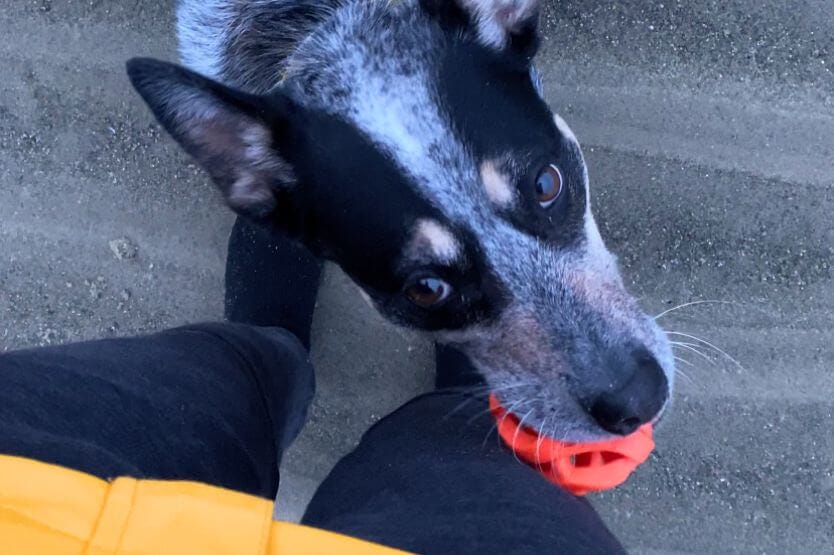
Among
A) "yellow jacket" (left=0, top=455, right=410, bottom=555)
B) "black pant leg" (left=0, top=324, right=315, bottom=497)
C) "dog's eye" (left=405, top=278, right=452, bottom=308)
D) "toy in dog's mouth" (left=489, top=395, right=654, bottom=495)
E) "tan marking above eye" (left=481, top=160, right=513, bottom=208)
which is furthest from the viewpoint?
"toy in dog's mouth" (left=489, top=395, right=654, bottom=495)

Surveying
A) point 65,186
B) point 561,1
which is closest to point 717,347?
point 561,1

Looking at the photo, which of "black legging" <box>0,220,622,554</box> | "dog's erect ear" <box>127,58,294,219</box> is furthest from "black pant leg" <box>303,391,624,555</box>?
"dog's erect ear" <box>127,58,294,219</box>

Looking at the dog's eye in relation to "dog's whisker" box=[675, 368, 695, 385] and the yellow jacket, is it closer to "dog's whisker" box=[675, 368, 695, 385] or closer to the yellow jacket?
the yellow jacket

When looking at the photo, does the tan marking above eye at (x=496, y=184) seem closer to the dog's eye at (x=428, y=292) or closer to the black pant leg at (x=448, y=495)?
the dog's eye at (x=428, y=292)

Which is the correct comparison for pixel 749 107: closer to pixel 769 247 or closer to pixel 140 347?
pixel 769 247

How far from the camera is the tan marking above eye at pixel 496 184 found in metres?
1.92

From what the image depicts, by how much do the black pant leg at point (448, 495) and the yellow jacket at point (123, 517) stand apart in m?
0.40

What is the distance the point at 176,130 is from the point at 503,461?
4.43 feet

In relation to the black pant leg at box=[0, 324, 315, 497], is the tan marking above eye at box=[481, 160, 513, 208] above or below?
above

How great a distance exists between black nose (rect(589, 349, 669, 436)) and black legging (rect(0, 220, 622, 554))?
0.84 ft

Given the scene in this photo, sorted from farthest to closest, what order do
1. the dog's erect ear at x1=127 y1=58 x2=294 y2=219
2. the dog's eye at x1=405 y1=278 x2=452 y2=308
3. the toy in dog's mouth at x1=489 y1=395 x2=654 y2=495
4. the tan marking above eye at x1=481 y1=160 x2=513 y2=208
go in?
the toy in dog's mouth at x1=489 y1=395 x2=654 y2=495 < the dog's eye at x1=405 y1=278 x2=452 y2=308 < the tan marking above eye at x1=481 y1=160 x2=513 y2=208 < the dog's erect ear at x1=127 y1=58 x2=294 y2=219

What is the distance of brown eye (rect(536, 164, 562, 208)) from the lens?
201cm

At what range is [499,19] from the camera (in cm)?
218

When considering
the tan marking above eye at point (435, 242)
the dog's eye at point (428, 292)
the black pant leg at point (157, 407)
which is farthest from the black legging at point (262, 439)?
the tan marking above eye at point (435, 242)
